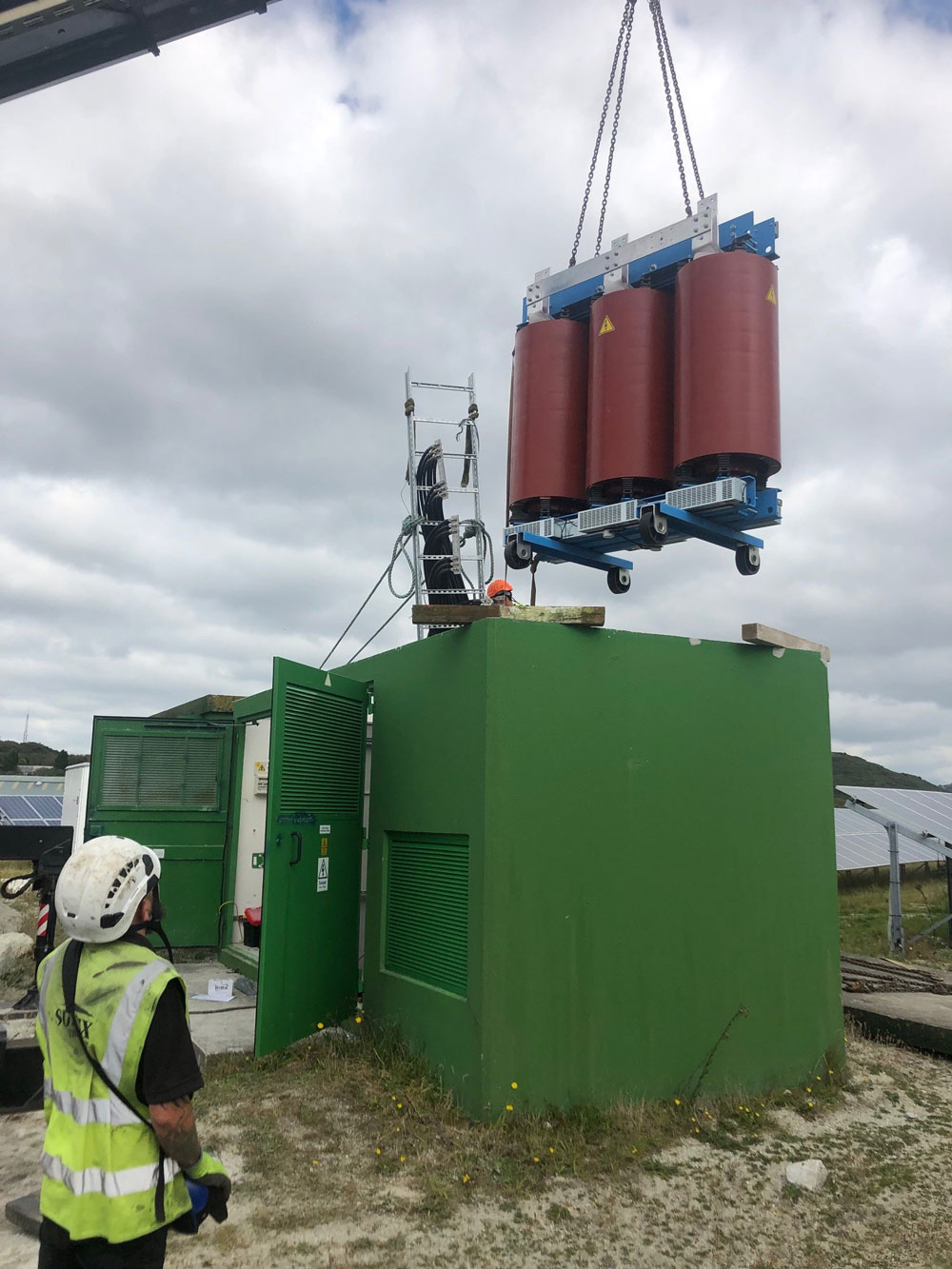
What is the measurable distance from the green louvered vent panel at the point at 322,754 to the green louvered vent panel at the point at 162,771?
11.6 feet

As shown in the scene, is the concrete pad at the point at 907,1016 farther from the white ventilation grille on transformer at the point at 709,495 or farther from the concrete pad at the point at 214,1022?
the concrete pad at the point at 214,1022

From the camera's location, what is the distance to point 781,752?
6.85 meters

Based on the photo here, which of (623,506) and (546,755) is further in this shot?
(623,506)

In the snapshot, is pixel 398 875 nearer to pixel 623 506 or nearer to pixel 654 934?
pixel 654 934

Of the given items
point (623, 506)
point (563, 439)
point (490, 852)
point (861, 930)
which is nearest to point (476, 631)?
point (490, 852)

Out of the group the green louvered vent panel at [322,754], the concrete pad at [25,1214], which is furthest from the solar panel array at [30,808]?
the concrete pad at [25,1214]

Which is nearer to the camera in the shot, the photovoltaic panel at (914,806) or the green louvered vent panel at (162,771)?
the green louvered vent panel at (162,771)

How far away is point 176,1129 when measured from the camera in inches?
89.3

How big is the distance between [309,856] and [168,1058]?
4284mm

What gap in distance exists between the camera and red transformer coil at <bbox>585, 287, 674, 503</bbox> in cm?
954

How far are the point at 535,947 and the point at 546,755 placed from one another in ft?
3.75

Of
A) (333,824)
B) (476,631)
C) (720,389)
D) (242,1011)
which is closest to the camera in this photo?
(476,631)

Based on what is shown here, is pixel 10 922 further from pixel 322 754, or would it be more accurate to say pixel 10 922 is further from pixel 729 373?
pixel 729 373

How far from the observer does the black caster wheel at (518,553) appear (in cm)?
1037
